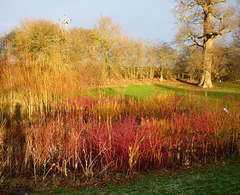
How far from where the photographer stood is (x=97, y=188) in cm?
313

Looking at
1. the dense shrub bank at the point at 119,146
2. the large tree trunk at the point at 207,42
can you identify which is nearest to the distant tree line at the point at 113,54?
the large tree trunk at the point at 207,42

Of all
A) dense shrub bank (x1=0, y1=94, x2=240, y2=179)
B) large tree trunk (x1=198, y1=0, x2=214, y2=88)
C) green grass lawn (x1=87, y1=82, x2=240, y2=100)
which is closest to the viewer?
dense shrub bank (x1=0, y1=94, x2=240, y2=179)

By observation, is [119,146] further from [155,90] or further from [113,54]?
[113,54]

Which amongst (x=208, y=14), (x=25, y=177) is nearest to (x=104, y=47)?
(x=208, y=14)

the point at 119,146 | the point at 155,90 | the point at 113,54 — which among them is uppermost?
the point at 113,54

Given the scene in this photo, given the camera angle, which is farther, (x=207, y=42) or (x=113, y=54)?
(x=113, y=54)

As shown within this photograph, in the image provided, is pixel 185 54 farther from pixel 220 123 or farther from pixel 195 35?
pixel 220 123

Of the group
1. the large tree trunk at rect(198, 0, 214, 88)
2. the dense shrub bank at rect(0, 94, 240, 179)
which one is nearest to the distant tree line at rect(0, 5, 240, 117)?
the large tree trunk at rect(198, 0, 214, 88)

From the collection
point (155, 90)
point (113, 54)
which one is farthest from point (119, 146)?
point (113, 54)


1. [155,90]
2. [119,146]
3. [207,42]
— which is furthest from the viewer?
[207,42]

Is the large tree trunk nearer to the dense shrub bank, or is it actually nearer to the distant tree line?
the distant tree line

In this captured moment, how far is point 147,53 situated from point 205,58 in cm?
622

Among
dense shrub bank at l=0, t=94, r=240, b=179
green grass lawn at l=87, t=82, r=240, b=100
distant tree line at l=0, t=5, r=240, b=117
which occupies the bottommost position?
dense shrub bank at l=0, t=94, r=240, b=179

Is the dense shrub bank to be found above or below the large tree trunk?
below
